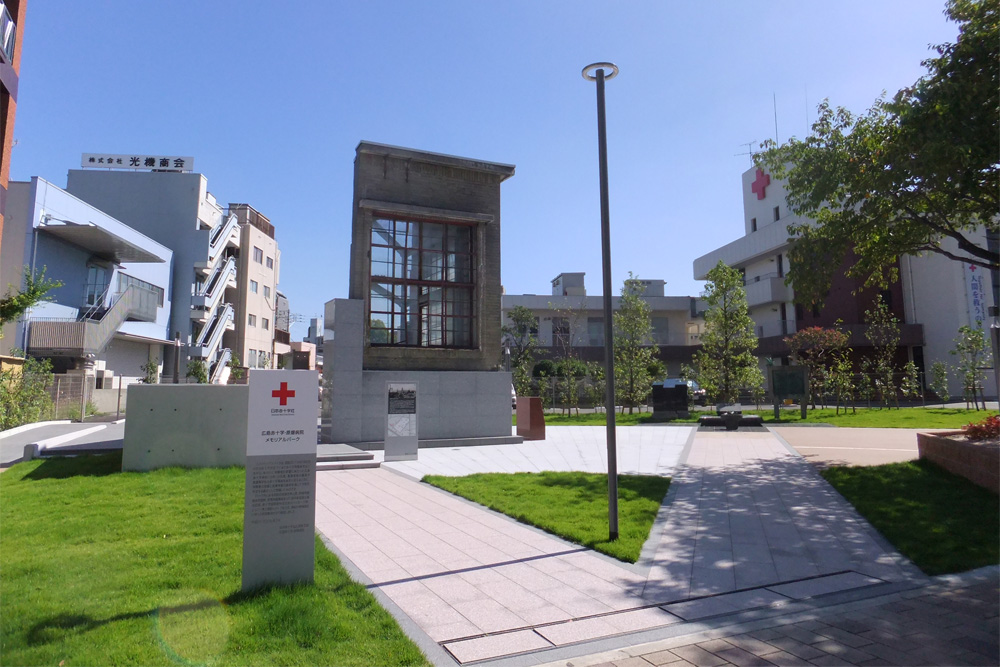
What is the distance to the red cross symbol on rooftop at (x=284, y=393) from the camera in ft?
16.8

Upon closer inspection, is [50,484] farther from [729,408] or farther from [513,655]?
[729,408]

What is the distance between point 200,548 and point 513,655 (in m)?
3.79

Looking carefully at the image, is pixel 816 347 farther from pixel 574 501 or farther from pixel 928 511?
pixel 574 501

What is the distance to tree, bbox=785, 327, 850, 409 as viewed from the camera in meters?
30.2

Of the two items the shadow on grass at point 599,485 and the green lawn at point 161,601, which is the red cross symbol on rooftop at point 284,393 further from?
the shadow on grass at point 599,485

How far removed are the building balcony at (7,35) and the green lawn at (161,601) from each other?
43.4ft

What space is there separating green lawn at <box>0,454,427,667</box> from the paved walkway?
0.47m

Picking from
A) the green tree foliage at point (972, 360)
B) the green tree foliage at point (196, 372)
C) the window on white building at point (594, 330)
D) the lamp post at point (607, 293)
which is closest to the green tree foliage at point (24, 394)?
the green tree foliage at point (196, 372)

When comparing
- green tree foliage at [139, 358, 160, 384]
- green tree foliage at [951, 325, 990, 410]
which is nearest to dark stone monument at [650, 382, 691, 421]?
green tree foliage at [951, 325, 990, 410]

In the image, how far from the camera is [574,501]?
8.95 m

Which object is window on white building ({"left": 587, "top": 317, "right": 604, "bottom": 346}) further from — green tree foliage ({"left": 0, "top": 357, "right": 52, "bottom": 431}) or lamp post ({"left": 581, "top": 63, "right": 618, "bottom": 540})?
lamp post ({"left": 581, "top": 63, "right": 618, "bottom": 540})

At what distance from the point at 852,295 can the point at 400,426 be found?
118ft

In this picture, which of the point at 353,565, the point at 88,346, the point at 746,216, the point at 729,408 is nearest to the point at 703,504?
the point at 353,565

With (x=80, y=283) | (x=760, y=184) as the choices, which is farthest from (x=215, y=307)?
(x=760, y=184)
